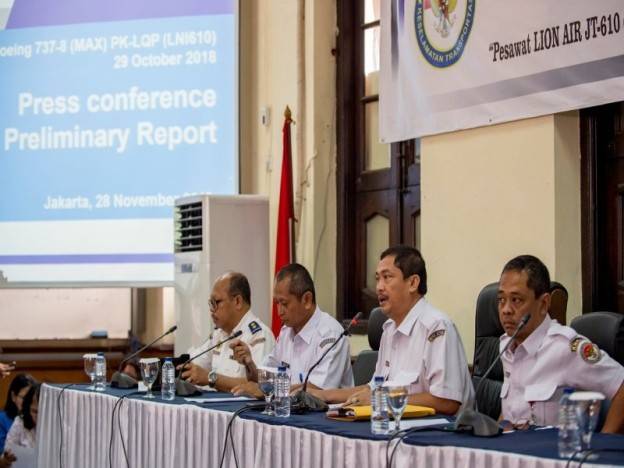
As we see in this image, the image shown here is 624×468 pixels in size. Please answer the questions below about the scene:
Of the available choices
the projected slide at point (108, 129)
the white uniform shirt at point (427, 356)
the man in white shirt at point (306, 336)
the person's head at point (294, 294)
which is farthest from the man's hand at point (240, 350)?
the projected slide at point (108, 129)

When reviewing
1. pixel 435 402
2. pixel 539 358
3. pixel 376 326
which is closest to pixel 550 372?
pixel 539 358

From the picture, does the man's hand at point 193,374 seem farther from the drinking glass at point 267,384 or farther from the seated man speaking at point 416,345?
the drinking glass at point 267,384

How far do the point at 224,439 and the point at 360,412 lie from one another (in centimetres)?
51

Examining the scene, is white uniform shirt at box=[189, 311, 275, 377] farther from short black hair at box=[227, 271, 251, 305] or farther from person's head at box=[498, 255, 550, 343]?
person's head at box=[498, 255, 550, 343]

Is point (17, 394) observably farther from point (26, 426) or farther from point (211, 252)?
point (211, 252)

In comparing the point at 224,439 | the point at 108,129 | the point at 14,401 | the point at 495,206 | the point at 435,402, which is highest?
the point at 108,129

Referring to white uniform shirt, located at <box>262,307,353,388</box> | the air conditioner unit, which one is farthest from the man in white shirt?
the air conditioner unit

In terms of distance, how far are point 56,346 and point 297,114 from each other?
2.82 meters

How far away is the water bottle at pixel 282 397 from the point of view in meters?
3.50

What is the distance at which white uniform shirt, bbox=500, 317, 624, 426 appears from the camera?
3.30 meters

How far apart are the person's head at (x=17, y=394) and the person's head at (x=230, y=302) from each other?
1.47m

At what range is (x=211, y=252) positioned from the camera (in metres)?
6.17

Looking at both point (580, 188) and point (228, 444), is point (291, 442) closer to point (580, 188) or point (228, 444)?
point (228, 444)

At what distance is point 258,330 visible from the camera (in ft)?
16.1
